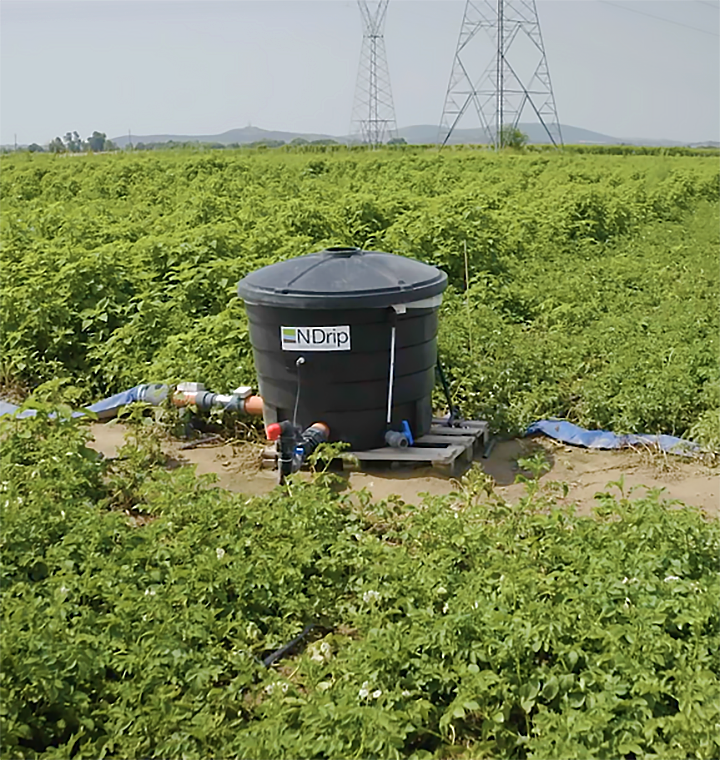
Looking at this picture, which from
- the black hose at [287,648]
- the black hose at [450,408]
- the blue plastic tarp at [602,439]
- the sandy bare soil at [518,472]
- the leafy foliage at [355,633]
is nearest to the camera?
the leafy foliage at [355,633]

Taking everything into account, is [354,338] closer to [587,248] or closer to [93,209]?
[587,248]

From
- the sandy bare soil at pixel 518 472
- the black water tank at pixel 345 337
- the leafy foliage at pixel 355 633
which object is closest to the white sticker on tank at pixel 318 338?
the black water tank at pixel 345 337

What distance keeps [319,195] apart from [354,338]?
10.3 meters

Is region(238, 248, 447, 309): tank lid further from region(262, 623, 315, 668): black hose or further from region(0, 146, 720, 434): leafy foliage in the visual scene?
region(262, 623, 315, 668): black hose

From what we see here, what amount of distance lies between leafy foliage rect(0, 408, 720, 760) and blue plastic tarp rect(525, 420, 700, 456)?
165 centimetres

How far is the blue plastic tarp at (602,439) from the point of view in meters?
5.52

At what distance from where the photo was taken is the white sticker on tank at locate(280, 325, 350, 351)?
16.9 ft

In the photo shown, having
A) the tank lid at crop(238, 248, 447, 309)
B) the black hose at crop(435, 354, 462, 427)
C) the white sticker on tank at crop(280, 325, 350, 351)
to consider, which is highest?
the tank lid at crop(238, 248, 447, 309)

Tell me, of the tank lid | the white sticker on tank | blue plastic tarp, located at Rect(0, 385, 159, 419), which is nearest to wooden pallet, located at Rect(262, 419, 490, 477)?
the white sticker on tank

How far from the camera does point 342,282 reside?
517 centimetres

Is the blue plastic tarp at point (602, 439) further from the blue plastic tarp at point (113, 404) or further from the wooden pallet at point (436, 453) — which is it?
the blue plastic tarp at point (113, 404)

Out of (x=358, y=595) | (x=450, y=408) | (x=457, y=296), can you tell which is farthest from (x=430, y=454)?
(x=457, y=296)

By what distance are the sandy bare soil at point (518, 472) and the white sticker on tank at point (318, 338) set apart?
2.55 feet

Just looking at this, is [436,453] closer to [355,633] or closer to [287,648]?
[355,633]
